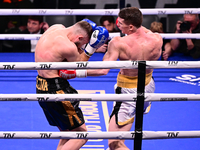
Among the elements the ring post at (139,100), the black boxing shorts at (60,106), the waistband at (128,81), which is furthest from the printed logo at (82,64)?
the waistband at (128,81)

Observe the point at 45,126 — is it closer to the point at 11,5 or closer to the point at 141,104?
the point at 141,104

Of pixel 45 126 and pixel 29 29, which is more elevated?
pixel 29 29

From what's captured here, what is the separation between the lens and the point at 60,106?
2508 millimetres

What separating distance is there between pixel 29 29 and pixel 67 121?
163 inches

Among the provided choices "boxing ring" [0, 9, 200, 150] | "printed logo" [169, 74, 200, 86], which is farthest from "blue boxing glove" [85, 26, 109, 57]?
"printed logo" [169, 74, 200, 86]

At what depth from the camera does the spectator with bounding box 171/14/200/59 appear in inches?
229

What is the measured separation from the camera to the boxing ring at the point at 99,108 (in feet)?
6.35

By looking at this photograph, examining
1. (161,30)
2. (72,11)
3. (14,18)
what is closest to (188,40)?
(161,30)

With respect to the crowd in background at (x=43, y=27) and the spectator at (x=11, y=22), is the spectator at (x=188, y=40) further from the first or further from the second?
the spectator at (x=11, y=22)

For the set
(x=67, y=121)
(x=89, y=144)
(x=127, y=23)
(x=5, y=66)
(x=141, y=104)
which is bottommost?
(x=89, y=144)

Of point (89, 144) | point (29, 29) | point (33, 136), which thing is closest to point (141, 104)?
point (33, 136)

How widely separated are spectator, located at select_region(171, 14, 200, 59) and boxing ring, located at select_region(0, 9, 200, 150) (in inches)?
33.8

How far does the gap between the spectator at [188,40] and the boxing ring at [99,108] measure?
858 mm

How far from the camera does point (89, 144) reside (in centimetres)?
311
